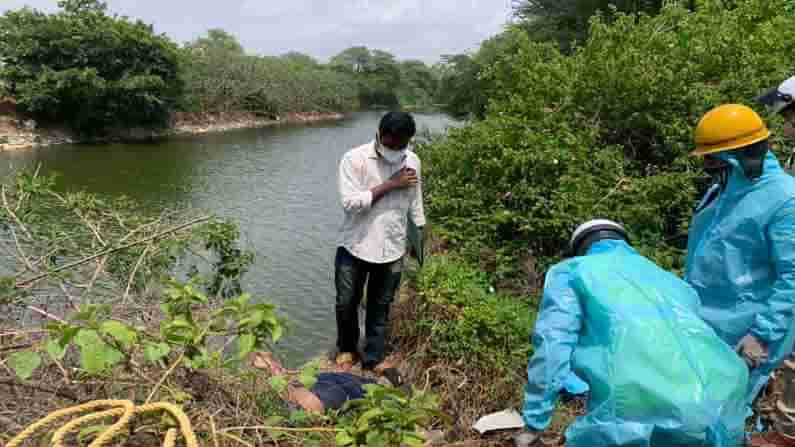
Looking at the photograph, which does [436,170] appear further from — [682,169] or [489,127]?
[682,169]

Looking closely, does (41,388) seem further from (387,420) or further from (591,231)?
(591,231)

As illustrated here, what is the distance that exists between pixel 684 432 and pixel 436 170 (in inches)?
198

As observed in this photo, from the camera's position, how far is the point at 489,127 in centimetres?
612

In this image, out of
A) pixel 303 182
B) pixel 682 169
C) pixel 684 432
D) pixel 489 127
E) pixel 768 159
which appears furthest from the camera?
pixel 303 182

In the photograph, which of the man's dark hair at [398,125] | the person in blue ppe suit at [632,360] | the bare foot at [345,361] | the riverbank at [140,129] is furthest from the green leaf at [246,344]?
the riverbank at [140,129]

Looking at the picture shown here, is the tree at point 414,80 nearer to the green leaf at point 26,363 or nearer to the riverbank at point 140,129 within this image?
the riverbank at point 140,129

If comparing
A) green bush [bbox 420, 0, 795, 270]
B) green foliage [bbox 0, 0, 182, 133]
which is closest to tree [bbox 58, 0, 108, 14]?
green foliage [bbox 0, 0, 182, 133]

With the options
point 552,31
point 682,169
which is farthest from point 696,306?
point 552,31

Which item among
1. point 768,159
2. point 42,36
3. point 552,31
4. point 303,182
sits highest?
point 42,36

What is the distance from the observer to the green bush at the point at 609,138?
5070 mm

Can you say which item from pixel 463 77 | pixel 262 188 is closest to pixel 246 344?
pixel 262 188

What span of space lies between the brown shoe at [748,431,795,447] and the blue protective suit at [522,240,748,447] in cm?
138

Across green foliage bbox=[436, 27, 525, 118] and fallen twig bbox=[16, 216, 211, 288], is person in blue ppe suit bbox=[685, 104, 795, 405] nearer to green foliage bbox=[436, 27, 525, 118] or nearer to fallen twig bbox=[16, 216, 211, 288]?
fallen twig bbox=[16, 216, 211, 288]

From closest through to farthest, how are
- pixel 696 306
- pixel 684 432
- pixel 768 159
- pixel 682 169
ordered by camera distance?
1. pixel 684 432
2. pixel 696 306
3. pixel 768 159
4. pixel 682 169
